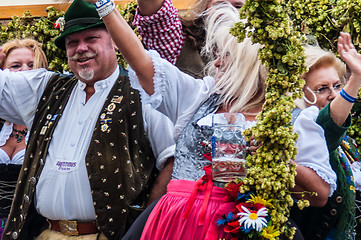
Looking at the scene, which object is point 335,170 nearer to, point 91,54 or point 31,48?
point 91,54

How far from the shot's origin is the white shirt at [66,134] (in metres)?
2.83

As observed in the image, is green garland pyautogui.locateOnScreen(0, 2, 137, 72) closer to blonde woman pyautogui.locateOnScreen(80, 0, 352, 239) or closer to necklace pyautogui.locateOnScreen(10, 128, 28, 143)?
necklace pyautogui.locateOnScreen(10, 128, 28, 143)

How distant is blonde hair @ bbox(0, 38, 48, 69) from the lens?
11.9ft

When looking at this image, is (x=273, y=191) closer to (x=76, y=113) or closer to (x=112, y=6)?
(x=112, y=6)

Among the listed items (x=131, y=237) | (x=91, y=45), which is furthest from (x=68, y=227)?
(x=91, y=45)

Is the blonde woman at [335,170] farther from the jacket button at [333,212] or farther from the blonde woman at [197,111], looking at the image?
the blonde woman at [197,111]

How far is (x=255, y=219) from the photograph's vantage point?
1.92 m

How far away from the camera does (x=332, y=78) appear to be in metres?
2.83

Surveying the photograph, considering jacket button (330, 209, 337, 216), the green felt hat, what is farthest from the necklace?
jacket button (330, 209, 337, 216)

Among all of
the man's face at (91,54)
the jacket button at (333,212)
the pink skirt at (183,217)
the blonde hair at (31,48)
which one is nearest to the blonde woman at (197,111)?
the pink skirt at (183,217)

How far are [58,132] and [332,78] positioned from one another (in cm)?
154

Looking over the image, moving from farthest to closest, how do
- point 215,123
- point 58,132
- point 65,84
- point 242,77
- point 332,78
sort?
1. point 65,84
2. point 58,132
3. point 332,78
4. point 242,77
5. point 215,123

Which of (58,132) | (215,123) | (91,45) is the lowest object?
(58,132)

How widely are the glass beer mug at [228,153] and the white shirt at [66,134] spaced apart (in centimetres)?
84
